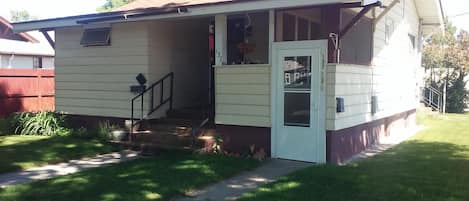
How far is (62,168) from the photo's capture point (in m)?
8.13

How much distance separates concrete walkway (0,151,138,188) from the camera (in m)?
7.21

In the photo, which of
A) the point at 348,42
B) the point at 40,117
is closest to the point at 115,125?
the point at 40,117

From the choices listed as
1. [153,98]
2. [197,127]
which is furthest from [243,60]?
[153,98]

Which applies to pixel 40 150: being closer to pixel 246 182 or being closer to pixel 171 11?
pixel 171 11

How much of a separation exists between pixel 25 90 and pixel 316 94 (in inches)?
424

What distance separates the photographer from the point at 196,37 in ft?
39.9

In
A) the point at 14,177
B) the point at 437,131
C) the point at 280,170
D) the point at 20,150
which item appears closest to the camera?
the point at 14,177

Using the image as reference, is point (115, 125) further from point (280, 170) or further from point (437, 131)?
point (437, 131)

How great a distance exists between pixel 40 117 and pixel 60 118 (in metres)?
0.49

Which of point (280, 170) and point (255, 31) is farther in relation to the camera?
point (255, 31)

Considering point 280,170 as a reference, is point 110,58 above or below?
above

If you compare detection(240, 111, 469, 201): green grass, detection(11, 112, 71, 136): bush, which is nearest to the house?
detection(11, 112, 71, 136): bush

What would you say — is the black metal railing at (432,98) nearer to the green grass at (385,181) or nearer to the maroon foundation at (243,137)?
the green grass at (385,181)

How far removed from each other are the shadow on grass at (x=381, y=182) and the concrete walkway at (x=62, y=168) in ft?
11.2
